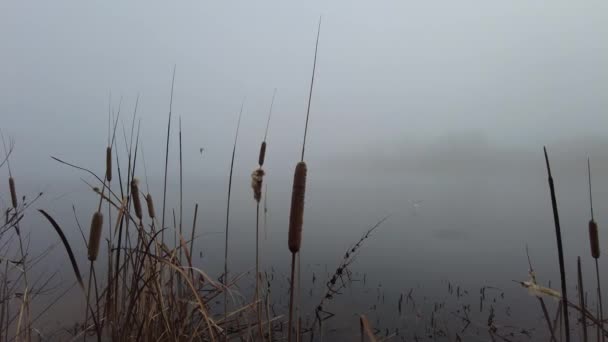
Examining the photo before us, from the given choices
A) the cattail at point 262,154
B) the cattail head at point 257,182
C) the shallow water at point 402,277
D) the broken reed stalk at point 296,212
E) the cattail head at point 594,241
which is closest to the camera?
the broken reed stalk at point 296,212

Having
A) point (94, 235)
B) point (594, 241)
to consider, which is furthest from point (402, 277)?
point (94, 235)

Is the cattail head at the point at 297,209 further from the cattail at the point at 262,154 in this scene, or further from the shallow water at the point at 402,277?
the shallow water at the point at 402,277

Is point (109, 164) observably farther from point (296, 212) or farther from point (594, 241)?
point (594, 241)

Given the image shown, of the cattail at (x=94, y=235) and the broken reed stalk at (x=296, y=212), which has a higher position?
the broken reed stalk at (x=296, y=212)

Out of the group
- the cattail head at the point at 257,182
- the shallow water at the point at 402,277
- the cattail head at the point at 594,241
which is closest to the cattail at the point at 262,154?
the cattail head at the point at 257,182

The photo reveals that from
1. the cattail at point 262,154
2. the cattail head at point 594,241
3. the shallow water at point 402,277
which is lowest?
the shallow water at point 402,277

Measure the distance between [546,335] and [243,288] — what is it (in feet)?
24.2

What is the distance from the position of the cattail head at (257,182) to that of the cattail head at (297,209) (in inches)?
27.8

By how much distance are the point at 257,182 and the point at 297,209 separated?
0.80 meters

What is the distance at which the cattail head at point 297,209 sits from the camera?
36.2 inches

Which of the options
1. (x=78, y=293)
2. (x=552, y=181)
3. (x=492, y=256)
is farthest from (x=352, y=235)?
(x=552, y=181)

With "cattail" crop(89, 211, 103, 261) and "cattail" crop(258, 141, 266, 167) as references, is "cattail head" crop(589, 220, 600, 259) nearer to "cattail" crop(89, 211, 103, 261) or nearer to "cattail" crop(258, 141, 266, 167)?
"cattail" crop(258, 141, 266, 167)

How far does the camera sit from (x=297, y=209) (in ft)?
3.14

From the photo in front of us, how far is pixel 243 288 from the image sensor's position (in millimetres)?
8562
